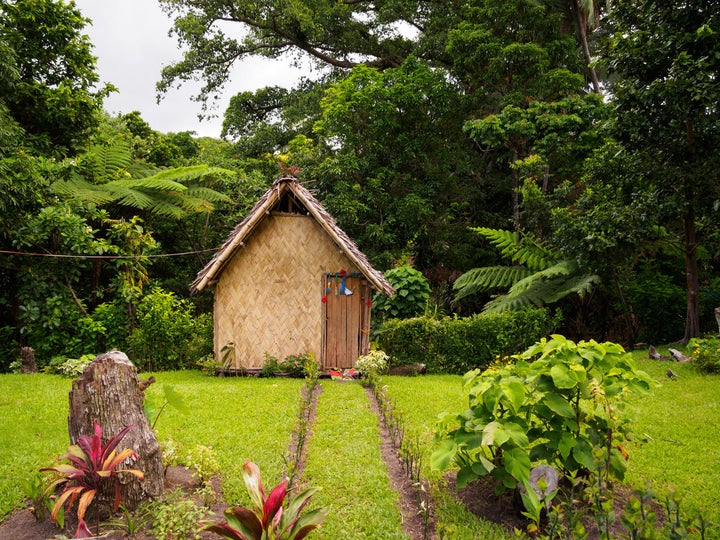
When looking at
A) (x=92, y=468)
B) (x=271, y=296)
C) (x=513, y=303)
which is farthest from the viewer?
(x=513, y=303)

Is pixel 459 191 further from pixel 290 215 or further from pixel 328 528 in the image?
pixel 328 528

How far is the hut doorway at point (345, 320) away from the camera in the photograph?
1070 cm

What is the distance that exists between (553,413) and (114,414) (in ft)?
11.6

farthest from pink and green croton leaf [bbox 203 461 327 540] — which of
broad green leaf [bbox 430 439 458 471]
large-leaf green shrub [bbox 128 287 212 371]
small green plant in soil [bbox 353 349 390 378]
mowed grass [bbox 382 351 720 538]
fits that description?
large-leaf green shrub [bbox 128 287 212 371]

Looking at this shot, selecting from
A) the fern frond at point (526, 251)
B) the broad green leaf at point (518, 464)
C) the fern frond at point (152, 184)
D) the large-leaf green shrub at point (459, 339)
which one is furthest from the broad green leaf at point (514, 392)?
the fern frond at point (152, 184)

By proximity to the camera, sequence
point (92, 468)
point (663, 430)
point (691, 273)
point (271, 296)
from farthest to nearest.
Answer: point (271, 296)
point (691, 273)
point (663, 430)
point (92, 468)

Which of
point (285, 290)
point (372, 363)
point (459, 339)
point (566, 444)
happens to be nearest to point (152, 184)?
point (285, 290)

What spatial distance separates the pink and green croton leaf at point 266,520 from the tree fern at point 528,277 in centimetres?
902

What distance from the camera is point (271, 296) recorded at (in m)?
10.6

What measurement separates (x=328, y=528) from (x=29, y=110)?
13.3 meters

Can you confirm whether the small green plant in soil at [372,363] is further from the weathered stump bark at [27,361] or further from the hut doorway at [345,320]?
the weathered stump bark at [27,361]

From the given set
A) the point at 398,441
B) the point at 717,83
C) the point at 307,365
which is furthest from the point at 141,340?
the point at 717,83

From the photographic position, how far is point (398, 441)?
232 inches

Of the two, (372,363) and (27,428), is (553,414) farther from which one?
Result: (372,363)
